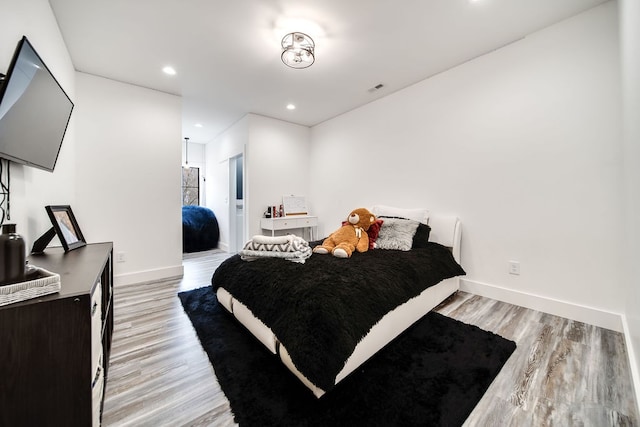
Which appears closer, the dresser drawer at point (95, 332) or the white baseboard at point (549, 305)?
the dresser drawer at point (95, 332)

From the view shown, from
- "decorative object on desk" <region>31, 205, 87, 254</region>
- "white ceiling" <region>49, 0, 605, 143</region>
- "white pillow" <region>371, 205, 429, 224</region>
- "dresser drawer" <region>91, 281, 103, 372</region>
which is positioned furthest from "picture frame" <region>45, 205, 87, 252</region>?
"white pillow" <region>371, 205, 429, 224</region>

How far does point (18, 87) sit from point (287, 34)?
6.26 ft

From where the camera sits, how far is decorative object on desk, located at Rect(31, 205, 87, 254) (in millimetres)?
1628

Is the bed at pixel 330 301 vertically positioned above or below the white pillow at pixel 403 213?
below

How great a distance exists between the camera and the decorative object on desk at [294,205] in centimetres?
464

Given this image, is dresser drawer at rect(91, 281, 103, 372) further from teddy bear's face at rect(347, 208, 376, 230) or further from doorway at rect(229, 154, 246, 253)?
doorway at rect(229, 154, 246, 253)

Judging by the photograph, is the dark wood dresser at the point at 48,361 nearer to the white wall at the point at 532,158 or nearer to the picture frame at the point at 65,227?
the picture frame at the point at 65,227

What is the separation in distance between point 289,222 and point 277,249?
7.76 feet

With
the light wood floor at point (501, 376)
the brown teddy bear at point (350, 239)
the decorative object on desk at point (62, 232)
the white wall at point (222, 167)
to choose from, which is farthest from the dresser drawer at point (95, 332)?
the white wall at point (222, 167)

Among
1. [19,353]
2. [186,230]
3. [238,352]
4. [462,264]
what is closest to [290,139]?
[186,230]

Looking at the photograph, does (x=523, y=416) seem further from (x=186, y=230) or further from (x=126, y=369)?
(x=186, y=230)

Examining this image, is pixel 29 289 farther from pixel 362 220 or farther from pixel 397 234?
pixel 397 234

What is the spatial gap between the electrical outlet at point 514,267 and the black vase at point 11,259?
348 cm

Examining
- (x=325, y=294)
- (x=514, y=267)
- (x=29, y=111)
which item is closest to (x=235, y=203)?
(x=29, y=111)
